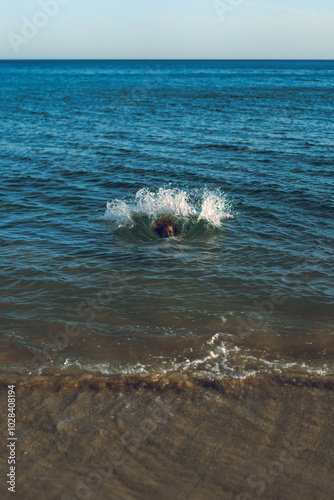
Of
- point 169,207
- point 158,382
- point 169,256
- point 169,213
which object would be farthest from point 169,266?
point 158,382

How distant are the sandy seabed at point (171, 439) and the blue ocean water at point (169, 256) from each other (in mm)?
552

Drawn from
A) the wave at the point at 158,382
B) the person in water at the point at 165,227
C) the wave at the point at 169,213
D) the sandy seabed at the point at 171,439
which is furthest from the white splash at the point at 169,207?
the sandy seabed at the point at 171,439

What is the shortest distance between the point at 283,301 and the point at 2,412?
21.2ft

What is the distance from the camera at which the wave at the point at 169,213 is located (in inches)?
553

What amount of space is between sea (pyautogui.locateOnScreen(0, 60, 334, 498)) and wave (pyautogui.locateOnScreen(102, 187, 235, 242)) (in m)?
0.06

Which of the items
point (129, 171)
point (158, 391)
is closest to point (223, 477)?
point (158, 391)

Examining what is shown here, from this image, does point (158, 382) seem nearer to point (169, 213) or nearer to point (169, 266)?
point (169, 266)

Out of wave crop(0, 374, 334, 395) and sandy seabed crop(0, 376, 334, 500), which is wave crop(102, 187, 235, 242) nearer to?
wave crop(0, 374, 334, 395)

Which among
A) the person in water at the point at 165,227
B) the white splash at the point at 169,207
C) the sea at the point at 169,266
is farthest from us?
the white splash at the point at 169,207

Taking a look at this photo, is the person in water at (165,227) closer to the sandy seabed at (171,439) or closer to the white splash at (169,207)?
the white splash at (169,207)

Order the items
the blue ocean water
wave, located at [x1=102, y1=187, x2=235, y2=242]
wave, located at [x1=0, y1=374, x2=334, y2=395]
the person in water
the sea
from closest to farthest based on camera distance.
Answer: wave, located at [x1=0, y1=374, x2=334, y2=395] < the sea < the blue ocean water < the person in water < wave, located at [x1=102, y1=187, x2=235, y2=242]

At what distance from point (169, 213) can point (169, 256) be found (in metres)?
3.24

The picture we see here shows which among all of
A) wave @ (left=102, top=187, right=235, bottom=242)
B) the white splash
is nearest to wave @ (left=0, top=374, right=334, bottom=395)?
wave @ (left=102, top=187, right=235, bottom=242)

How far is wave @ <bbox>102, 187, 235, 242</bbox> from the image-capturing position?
14039 mm
